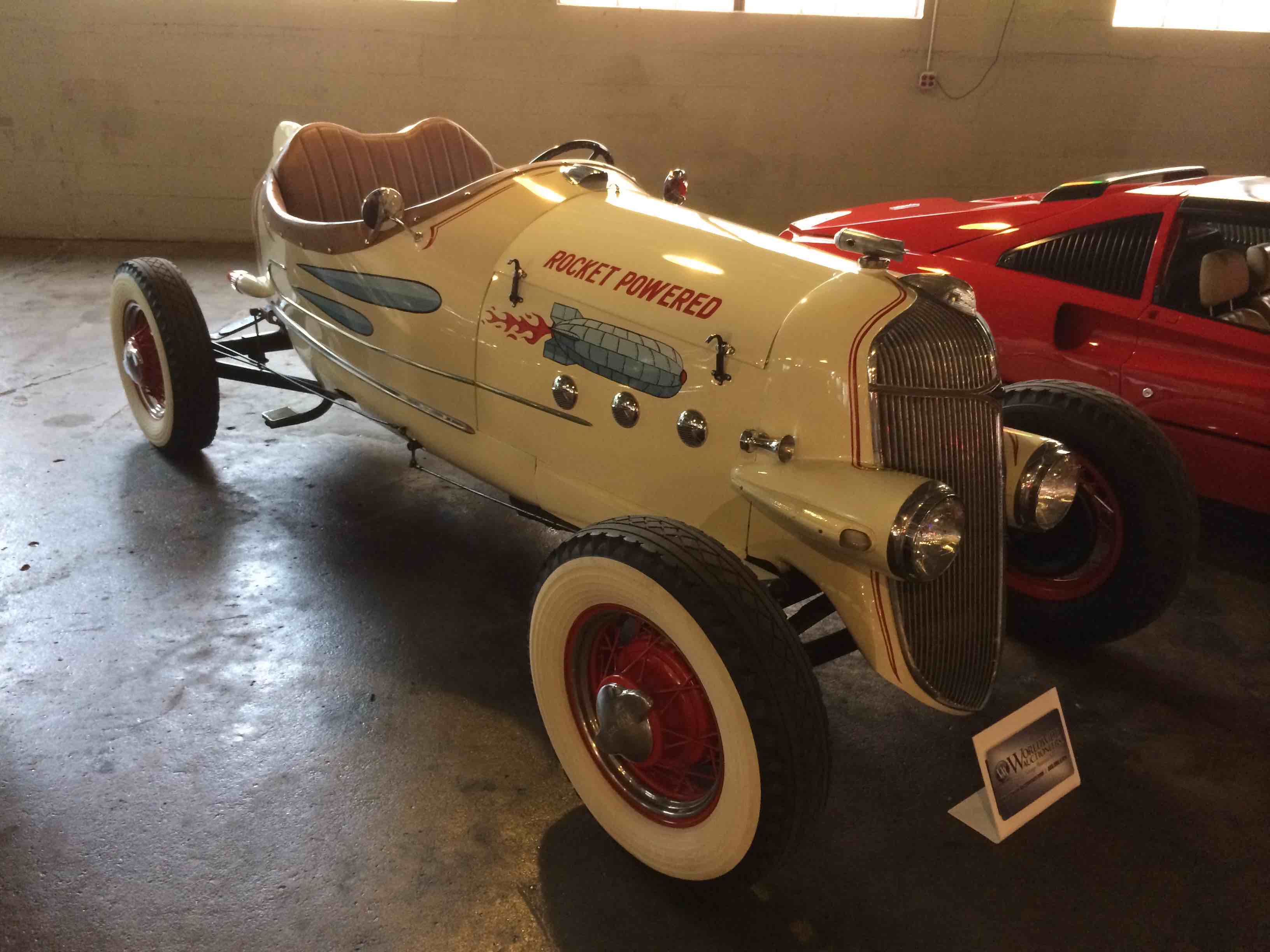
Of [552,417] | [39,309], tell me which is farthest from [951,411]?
[39,309]

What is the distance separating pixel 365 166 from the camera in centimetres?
396

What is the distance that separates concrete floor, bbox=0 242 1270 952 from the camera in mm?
2086

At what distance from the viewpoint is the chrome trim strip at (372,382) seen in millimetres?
3064

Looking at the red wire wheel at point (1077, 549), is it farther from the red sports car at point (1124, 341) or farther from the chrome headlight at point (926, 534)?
the chrome headlight at point (926, 534)

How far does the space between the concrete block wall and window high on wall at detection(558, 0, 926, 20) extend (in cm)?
15

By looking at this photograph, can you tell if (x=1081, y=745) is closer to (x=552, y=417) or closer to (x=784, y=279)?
(x=784, y=279)

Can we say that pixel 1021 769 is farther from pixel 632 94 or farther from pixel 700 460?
pixel 632 94

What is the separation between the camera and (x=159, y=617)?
3.08 meters

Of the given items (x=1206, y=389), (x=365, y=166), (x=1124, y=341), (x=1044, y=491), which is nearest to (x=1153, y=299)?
(x=1124, y=341)

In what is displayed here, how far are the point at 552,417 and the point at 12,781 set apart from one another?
1635mm

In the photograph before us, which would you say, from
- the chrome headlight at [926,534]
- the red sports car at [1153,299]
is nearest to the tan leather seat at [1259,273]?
the red sports car at [1153,299]

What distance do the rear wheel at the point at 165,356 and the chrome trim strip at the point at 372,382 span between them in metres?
0.36

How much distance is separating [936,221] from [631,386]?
2.25m

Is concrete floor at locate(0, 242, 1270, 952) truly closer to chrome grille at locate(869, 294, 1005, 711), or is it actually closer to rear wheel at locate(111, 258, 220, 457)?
rear wheel at locate(111, 258, 220, 457)
